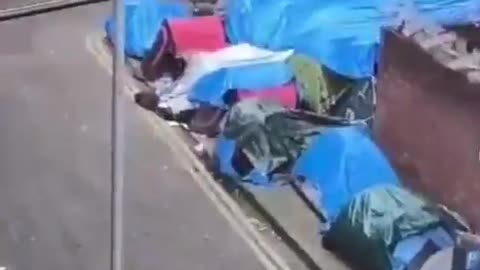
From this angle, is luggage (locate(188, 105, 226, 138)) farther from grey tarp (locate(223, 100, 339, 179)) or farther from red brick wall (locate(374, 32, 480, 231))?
red brick wall (locate(374, 32, 480, 231))

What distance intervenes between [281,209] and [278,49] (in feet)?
2.67

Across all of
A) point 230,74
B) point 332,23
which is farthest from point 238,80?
point 332,23

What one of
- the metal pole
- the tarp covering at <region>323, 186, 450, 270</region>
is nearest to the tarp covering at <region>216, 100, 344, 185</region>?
the tarp covering at <region>323, 186, 450, 270</region>

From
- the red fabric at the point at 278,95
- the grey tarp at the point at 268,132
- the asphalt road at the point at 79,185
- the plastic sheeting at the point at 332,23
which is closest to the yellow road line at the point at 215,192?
the asphalt road at the point at 79,185

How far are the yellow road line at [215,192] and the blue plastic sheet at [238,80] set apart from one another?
0.54 feet

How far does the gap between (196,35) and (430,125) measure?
1007 mm

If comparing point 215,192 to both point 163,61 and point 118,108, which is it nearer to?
point 163,61

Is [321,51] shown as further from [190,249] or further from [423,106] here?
[190,249]

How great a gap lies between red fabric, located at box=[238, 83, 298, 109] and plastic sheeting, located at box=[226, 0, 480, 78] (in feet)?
0.63

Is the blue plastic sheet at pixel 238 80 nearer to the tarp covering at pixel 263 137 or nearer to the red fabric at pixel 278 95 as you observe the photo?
the red fabric at pixel 278 95

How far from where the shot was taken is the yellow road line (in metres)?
2.73

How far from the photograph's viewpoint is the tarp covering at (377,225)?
263cm

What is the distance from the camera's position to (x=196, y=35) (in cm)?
360

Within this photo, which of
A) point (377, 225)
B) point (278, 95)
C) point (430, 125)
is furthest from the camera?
point (278, 95)
